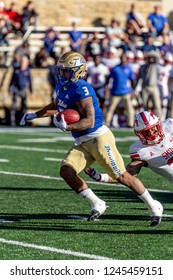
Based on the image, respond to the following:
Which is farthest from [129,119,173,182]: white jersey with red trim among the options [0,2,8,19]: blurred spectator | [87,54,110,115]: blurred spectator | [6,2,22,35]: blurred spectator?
[6,2,22,35]: blurred spectator

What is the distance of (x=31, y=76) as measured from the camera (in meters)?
24.0

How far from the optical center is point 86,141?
834 centimetres

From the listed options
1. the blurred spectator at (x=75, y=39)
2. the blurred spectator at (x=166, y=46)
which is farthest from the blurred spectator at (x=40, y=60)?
the blurred spectator at (x=166, y=46)

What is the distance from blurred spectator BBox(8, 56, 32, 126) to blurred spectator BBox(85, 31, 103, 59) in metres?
1.48

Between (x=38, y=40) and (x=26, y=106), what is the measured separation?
9.67ft

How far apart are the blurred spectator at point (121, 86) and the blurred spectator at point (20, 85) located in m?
2.55

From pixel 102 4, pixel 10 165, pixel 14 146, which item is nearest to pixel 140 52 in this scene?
pixel 102 4

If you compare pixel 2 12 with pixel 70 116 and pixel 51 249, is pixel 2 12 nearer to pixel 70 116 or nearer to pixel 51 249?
pixel 70 116

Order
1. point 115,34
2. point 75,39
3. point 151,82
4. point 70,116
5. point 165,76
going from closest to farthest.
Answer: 1. point 70,116
2. point 151,82
3. point 165,76
4. point 75,39
5. point 115,34

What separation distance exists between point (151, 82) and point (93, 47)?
295 centimetres

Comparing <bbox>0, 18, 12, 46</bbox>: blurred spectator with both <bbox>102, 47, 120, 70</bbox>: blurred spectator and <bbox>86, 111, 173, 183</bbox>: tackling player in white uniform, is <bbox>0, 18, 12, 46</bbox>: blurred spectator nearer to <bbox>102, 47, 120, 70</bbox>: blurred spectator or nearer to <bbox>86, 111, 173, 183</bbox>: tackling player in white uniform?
<bbox>102, 47, 120, 70</bbox>: blurred spectator

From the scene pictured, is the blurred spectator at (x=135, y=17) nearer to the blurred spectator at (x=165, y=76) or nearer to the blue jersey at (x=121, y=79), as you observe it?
the blurred spectator at (x=165, y=76)

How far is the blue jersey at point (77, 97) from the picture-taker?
8.23 m

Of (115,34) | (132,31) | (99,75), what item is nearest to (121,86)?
(99,75)
